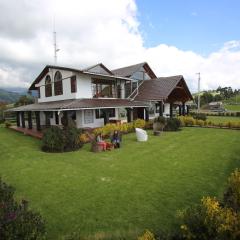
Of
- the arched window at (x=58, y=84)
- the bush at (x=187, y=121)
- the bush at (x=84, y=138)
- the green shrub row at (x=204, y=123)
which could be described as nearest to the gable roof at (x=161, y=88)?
the bush at (x=187, y=121)

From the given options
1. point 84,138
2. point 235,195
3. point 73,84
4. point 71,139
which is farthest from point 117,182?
point 73,84

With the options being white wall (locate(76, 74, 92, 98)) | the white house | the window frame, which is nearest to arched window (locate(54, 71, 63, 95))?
the white house

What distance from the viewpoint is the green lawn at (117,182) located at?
22.2ft

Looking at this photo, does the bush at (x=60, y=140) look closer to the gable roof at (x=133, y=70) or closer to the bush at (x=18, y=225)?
the bush at (x=18, y=225)

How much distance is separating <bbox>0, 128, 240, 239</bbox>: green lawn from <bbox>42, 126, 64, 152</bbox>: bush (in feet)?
2.52

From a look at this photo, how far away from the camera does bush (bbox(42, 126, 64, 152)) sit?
1541 cm

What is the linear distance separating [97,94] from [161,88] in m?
7.95

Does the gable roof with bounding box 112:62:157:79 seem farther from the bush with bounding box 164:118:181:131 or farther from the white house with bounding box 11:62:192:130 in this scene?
the bush with bounding box 164:118:181:131

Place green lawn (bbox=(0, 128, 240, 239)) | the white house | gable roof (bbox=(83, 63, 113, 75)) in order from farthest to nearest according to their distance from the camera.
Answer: gable roof (bbox=(83, 63, 113, 75)) → the white house → green lawn (bbox=(0, 128, 240, 239))

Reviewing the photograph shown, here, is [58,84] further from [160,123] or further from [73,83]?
[160,123]

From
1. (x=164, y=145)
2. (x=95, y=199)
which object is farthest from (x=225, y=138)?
(x=95, y=199)

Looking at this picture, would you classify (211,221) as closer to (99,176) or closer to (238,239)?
(238,239)

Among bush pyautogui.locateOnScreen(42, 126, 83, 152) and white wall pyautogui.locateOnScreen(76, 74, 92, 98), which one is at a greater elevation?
white wall pyautogui.locateOnScreen(76, 74, 92, 98)

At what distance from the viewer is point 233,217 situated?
194 inches
